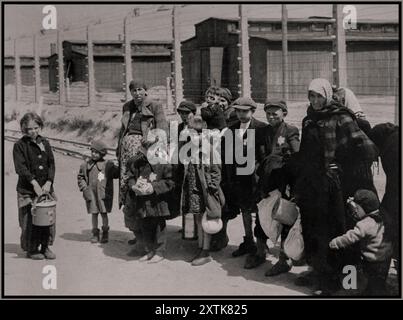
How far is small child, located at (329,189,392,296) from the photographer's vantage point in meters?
4.45

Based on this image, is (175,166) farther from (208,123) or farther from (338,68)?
(338,68)

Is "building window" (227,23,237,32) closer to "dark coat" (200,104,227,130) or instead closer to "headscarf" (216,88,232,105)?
"headscarf" (216,88,232,105)

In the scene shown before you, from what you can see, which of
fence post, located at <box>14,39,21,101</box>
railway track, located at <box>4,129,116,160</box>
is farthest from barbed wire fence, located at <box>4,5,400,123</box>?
railway track, located at <box>4,129,116,160</box>

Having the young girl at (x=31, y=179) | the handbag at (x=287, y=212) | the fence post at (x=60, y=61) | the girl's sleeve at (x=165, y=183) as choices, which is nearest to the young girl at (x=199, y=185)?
the girl's sleeve at (x=165, y=183)

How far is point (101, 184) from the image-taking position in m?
6.52

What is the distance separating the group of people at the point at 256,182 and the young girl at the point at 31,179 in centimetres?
1

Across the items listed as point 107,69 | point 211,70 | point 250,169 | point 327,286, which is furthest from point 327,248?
point 107,69

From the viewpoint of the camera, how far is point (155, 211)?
224 inches

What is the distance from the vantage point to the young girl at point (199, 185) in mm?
5496

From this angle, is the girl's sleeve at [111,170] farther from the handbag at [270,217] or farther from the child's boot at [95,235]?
the handbag at [270,217]

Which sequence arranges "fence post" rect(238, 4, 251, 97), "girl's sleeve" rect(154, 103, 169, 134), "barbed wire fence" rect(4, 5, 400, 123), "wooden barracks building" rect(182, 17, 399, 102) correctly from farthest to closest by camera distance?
"wooden barracks building" rect(182, 17, 399, 102) → "barbed wire fence" rect(4, 5, 400, 123) → "fence post" rect(238, 4, 251, 97) → "girl's sleeve" rect(154, 103, 169, 134)

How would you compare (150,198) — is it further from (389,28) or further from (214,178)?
(389,28)

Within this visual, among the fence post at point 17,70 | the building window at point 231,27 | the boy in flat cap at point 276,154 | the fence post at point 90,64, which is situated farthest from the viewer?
the building window at point 231,27

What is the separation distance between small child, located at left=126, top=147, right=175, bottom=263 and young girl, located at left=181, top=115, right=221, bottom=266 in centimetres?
22
